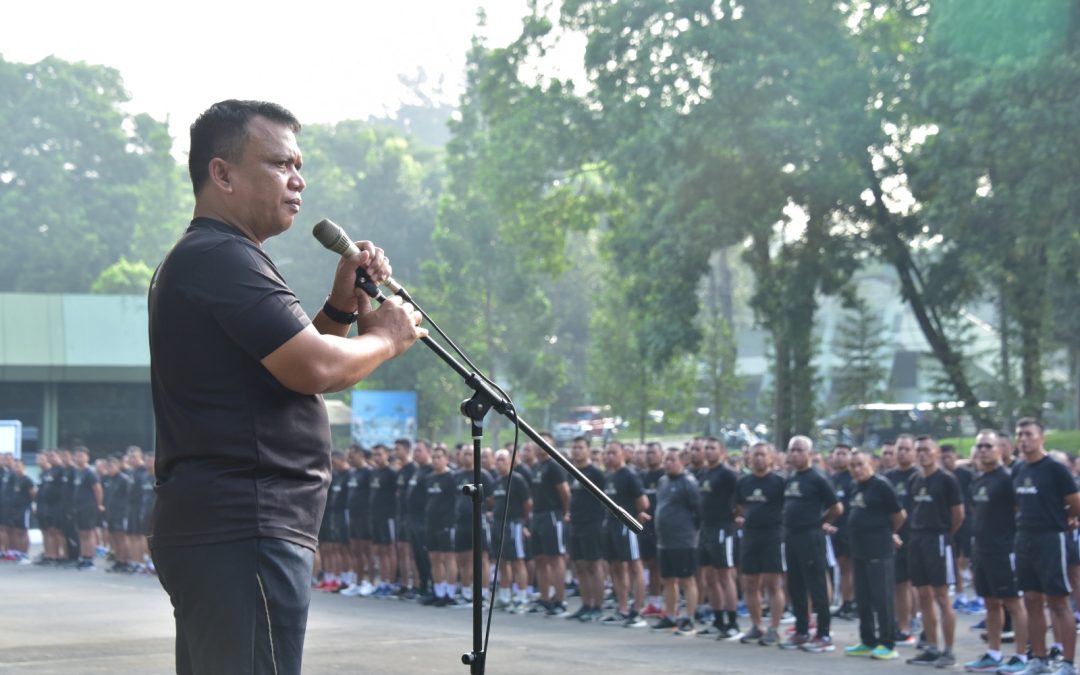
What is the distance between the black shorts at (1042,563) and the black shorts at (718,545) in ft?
14.2

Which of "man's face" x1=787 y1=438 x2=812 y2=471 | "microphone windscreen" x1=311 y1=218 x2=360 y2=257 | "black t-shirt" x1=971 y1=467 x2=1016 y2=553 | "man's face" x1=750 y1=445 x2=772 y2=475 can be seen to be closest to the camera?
"microphone windscreen" x1=311 y1=218 x2=360 y2=257

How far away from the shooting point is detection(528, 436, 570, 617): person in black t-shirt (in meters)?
19.1

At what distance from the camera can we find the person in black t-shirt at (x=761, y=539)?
16000mm

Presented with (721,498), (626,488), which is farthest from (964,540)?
(626,488)

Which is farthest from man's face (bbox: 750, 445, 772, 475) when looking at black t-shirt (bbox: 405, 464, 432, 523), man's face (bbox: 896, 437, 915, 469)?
black t-shirt (bbox: 405, 464, 432, 523)

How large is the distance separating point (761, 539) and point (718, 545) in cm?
99

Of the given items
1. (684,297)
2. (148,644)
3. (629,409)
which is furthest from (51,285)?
(148,644)

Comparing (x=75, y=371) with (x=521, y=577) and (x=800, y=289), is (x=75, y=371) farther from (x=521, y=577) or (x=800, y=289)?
(x=521, y=577)

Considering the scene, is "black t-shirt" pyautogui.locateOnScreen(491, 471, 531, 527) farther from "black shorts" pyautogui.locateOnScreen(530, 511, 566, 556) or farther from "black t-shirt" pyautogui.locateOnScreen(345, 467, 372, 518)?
"black t-shirt" pyautogui.locateOnScreen(345, 467, 372, 518)

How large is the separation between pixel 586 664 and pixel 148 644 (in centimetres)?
455

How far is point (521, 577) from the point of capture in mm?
20062

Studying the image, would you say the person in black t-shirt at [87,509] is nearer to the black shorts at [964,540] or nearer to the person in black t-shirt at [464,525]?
the person in black t-shirt at [464,525]

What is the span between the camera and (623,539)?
1814cm

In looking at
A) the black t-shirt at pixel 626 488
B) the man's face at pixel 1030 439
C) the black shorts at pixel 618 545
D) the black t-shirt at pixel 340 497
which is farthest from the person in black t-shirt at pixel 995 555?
the black t-shirt at pixel 340 497
